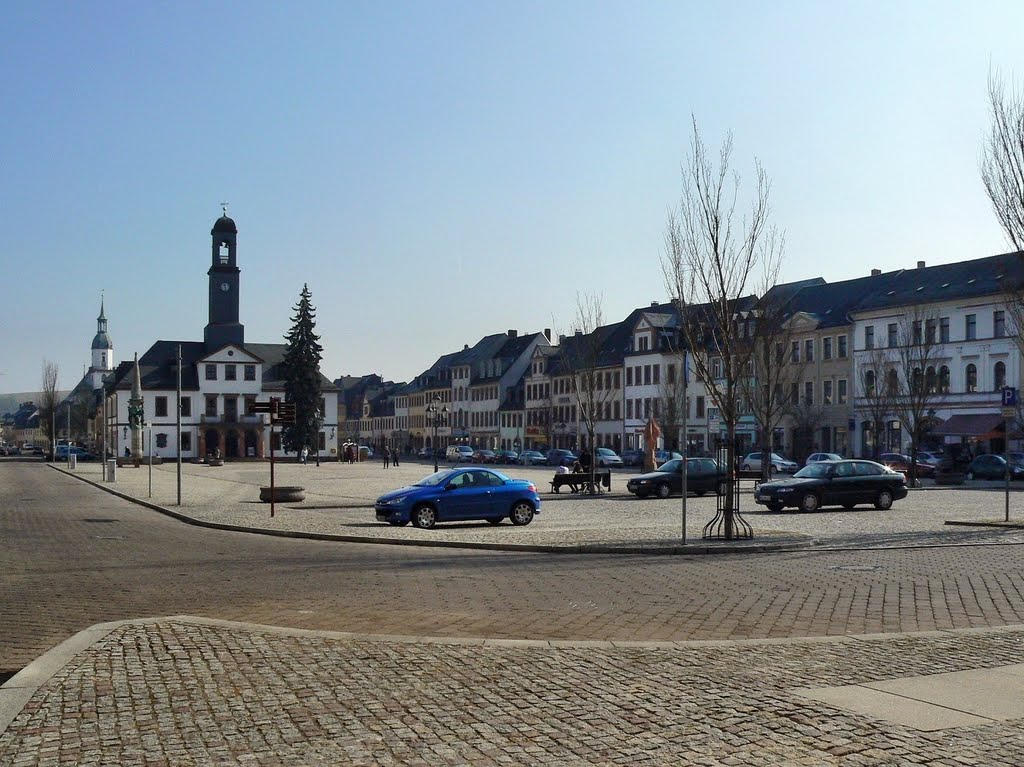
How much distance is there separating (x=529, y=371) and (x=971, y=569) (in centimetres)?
11226

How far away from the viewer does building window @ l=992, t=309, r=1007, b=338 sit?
68.4 metres

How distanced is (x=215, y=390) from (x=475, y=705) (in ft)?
366

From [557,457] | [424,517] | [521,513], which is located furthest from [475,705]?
[557,457]

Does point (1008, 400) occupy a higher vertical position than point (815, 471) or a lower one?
higher

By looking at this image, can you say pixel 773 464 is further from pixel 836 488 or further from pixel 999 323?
pixel 836 488

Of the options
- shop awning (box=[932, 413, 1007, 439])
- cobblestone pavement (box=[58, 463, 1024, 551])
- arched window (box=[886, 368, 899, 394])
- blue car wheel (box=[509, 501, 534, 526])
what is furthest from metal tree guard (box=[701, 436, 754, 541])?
shop awning (box=[932, 413, 1007, 439])

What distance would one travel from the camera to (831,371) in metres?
82.4

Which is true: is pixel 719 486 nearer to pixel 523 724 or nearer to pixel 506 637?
pixel 506 637

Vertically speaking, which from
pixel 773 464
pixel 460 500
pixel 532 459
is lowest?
pixel 532 459

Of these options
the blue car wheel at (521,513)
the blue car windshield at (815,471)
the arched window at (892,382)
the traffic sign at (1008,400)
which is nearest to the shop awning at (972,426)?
the arched window at (892,382)

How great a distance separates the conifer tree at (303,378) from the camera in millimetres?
103625

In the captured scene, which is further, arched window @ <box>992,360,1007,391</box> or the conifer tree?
the conifer tree

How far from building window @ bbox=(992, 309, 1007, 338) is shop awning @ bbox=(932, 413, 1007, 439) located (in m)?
→ 4.78

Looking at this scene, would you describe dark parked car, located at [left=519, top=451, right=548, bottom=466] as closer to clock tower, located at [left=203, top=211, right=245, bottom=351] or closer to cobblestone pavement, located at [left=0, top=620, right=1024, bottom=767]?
clock tower, located at [left=203, top=211, right=245, bottom=351]
